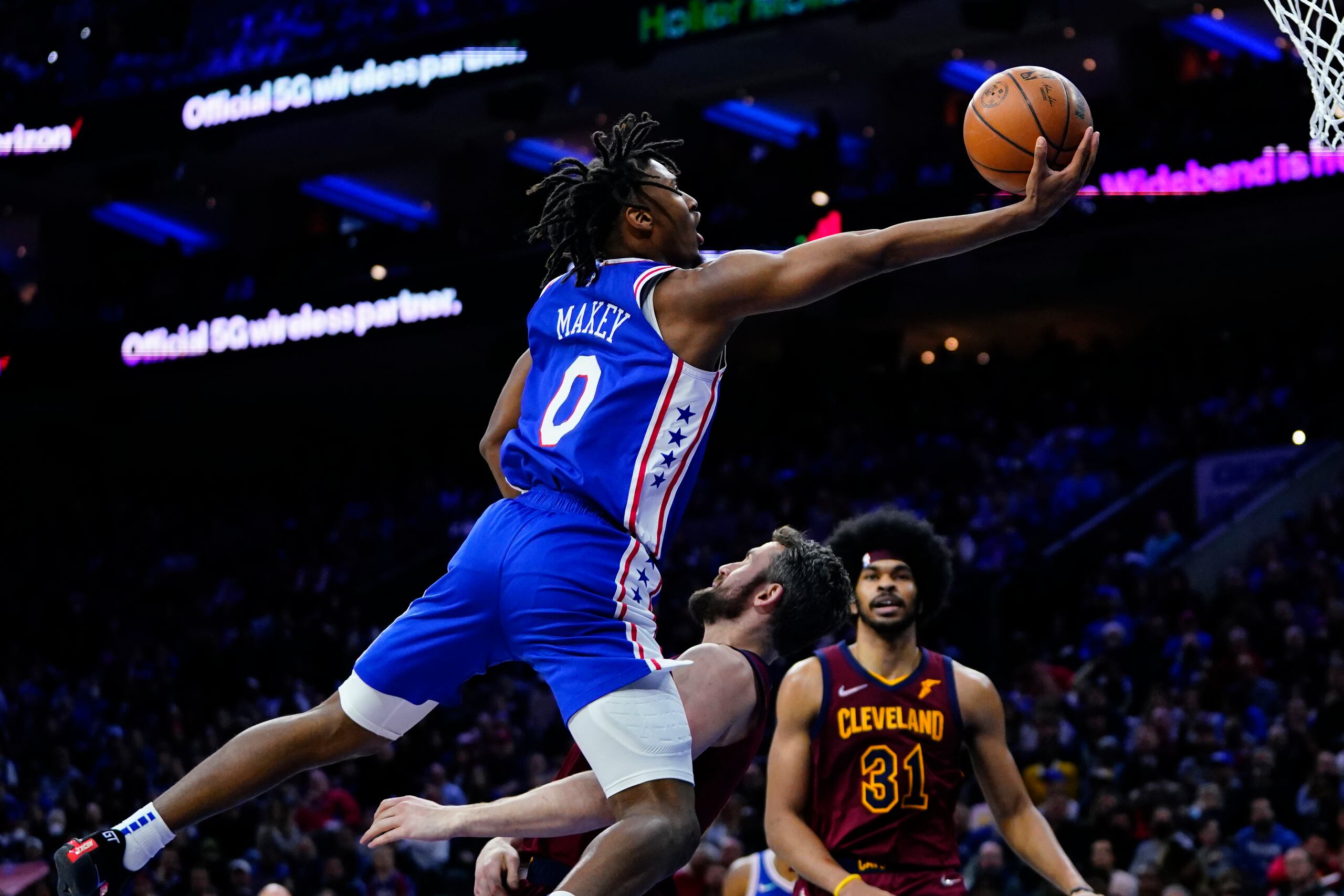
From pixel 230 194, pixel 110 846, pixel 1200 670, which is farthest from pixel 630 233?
pixel 230 194

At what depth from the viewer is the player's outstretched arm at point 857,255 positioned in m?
3.57

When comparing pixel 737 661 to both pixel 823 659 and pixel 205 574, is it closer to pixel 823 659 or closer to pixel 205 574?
pixel 823 659

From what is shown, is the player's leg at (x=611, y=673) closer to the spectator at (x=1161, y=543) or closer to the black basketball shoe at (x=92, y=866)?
the black basketball shoe at (x=92, y=866)

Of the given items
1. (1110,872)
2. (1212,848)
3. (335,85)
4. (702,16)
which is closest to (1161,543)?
(1212,848)

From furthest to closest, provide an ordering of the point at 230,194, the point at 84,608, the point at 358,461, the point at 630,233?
the point at 230,194
the point at 358,461
the point at 84,608
the point at 630,233

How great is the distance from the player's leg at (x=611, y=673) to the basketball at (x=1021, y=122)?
1395 mm

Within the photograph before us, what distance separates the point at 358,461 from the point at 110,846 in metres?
18.9

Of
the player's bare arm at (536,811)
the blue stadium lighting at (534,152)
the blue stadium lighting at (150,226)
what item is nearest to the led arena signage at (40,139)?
the blue stadium lighting at (150,226)

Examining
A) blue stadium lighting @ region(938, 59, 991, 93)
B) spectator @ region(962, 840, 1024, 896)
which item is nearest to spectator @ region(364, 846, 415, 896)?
spectator @ region(962, 840, 1024, 896)

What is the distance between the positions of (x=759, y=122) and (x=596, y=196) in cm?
1884

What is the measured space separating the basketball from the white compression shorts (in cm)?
160

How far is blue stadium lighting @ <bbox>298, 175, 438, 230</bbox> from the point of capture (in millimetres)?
24906

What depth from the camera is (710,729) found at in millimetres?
4016

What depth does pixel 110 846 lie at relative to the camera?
373cm
